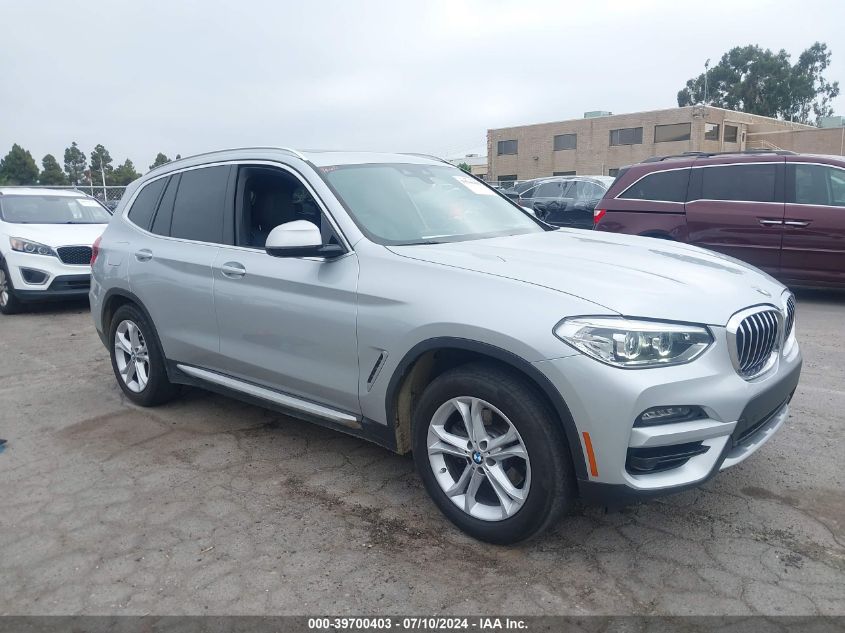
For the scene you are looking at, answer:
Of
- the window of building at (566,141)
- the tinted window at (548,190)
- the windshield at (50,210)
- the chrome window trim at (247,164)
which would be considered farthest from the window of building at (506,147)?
the chrome window trim at (247,164)

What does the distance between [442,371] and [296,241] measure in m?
0.95

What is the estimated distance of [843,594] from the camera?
264 cm

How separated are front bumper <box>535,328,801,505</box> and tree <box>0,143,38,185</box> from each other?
179 ft

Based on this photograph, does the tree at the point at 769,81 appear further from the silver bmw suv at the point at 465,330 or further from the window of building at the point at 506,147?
the silver bmw suv at the point at 465,330

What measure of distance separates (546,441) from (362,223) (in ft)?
5.00

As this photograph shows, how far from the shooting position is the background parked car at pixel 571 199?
1466 cm

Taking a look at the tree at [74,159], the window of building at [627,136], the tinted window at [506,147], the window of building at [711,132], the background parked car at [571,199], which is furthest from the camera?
the tree at [74,159]

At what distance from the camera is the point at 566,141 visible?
51312mm

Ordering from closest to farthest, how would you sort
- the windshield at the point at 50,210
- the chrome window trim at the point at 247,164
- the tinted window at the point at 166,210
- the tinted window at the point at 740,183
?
the chrome window trim at the point at 247,164 < the tinted window at the point at 166,210 < the tinted window at the point at 740,183 < the windshield at the point at 50,210

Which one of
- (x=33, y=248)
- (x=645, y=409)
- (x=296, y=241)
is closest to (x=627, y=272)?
(x=645, y=409)

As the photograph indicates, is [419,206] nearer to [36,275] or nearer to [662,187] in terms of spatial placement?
[662,187]

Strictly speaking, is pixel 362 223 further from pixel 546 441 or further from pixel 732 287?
pixel 732 287

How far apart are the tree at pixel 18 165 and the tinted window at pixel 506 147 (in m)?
34.0

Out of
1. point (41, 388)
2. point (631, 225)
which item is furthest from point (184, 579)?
point (631, 225)
